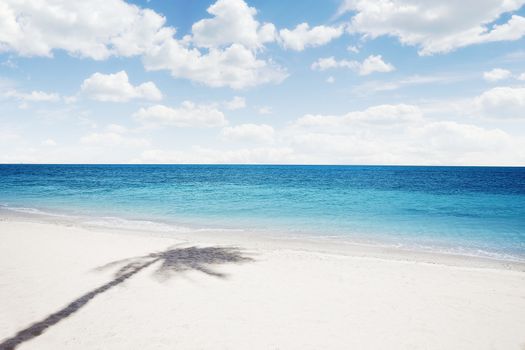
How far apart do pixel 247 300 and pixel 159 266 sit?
4.44 meters

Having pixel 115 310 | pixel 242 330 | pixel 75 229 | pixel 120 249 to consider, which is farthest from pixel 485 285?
pixel 75 229

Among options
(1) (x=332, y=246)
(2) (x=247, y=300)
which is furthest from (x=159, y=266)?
(1) (x=332, y=246)

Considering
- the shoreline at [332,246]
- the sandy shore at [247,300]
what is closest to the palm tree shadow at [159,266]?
the sandy shore at [247,300]

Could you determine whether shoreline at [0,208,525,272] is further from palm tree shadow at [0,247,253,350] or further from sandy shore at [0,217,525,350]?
palm tree shadow at [0,247,253,350]

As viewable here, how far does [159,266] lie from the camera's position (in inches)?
461

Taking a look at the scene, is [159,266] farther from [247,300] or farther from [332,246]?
[332,246]

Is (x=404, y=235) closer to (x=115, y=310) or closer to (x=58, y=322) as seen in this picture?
(x=115, y=310)

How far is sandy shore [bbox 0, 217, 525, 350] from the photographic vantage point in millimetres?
7098

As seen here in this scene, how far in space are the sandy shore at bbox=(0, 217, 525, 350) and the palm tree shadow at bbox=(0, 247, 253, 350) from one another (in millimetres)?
41

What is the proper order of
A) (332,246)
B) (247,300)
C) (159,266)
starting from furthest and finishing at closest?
(332,246), (159,266), (247,300)

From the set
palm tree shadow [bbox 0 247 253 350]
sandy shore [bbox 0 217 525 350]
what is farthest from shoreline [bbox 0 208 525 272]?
palm tree shadow [bbox 0 247 253 350]

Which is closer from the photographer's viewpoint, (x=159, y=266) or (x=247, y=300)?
(x=247, y=300)

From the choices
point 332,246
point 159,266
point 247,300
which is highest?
point 159,266

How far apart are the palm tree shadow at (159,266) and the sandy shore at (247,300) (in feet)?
0.13
